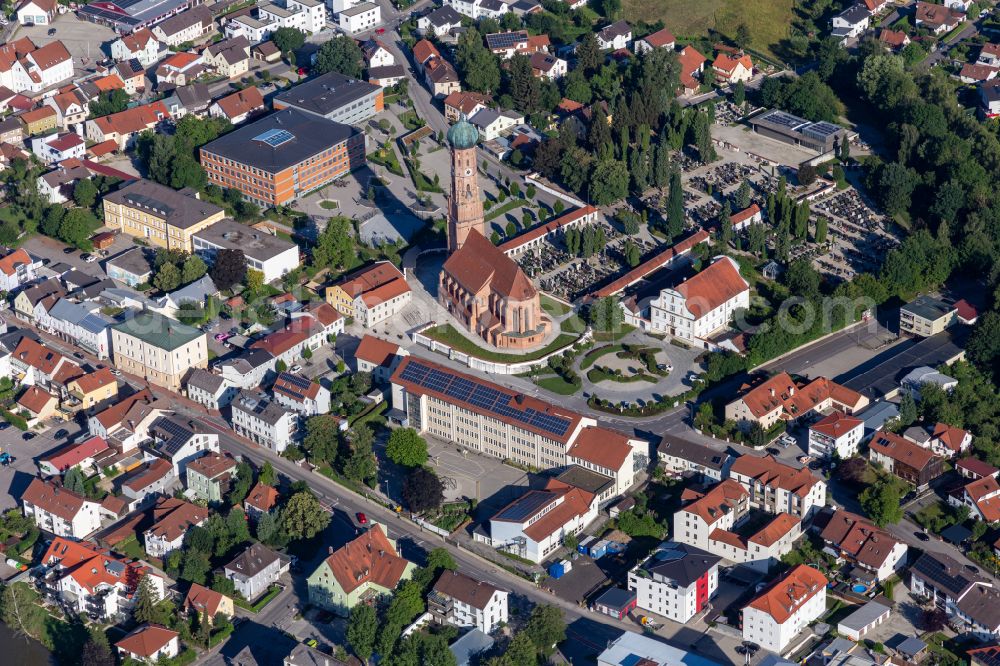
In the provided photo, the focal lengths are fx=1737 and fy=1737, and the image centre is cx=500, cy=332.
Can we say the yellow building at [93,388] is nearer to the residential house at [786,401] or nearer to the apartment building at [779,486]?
the residential house at [786,401]

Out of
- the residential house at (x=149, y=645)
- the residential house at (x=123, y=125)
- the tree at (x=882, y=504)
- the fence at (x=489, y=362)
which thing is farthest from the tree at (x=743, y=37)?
the residential house at (x=149, y=645)

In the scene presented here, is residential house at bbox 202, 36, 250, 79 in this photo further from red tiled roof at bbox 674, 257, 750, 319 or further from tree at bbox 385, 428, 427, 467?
tree at bbox 385, 428, 427, 467

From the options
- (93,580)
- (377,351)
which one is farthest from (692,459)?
(93,580)

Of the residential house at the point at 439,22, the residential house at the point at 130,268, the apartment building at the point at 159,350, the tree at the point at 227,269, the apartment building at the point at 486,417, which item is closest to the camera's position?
the apartment building at the point at 486,417

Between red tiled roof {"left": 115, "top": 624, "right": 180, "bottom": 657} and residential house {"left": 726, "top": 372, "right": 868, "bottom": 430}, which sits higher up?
residential house {"left": 726, "top": 372, "right": 868, "bottom": 430}

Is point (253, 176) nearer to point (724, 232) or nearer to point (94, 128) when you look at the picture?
point (94, 128)

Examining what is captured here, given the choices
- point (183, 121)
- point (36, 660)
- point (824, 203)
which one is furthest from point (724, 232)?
point (36, 660)

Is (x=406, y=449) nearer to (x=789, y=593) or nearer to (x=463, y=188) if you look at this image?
(x=463, y=188)

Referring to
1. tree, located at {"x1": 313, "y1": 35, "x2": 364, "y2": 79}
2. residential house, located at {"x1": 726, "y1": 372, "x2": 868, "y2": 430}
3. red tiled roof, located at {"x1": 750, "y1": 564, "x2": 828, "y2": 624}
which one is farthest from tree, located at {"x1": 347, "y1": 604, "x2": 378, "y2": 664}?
tree, located at {"x1": 313, "y1": 35, "x2": 364, "y2": 79}
